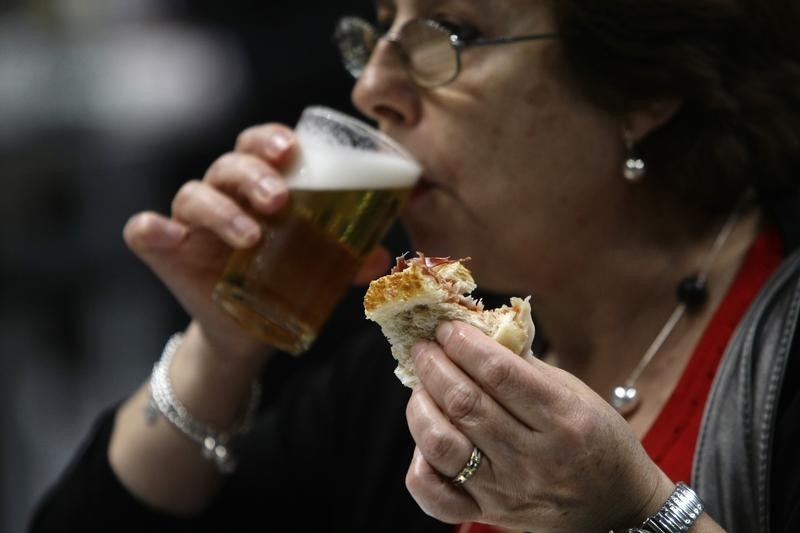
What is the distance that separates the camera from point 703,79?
4.34 feet

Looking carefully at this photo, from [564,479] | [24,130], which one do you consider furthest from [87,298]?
[564,479]

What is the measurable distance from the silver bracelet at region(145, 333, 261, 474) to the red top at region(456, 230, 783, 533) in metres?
0.46

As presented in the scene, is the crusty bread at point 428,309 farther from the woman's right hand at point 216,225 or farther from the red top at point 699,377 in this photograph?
the woman's right hand at point 216,225

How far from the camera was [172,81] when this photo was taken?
12.5ft

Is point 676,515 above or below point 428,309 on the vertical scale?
below

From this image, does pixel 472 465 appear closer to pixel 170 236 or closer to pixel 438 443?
pixel 438 443

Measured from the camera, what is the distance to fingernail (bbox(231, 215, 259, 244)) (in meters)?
1.33

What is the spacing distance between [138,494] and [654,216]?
0.82m

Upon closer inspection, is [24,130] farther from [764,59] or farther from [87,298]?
[764,59]

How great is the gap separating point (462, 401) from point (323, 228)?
0.49 metres

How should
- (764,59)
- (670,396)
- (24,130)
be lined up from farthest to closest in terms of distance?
(24,130) → (764,59) → (670,396)

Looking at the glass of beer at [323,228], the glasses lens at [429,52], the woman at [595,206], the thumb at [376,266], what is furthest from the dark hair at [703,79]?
the thumb at [376,266]

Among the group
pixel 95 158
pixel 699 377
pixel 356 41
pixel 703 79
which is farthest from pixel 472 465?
pixel 95 158

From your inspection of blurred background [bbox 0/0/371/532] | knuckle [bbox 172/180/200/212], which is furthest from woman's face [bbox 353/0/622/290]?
blurred background [bbox 0/0/371/532]
